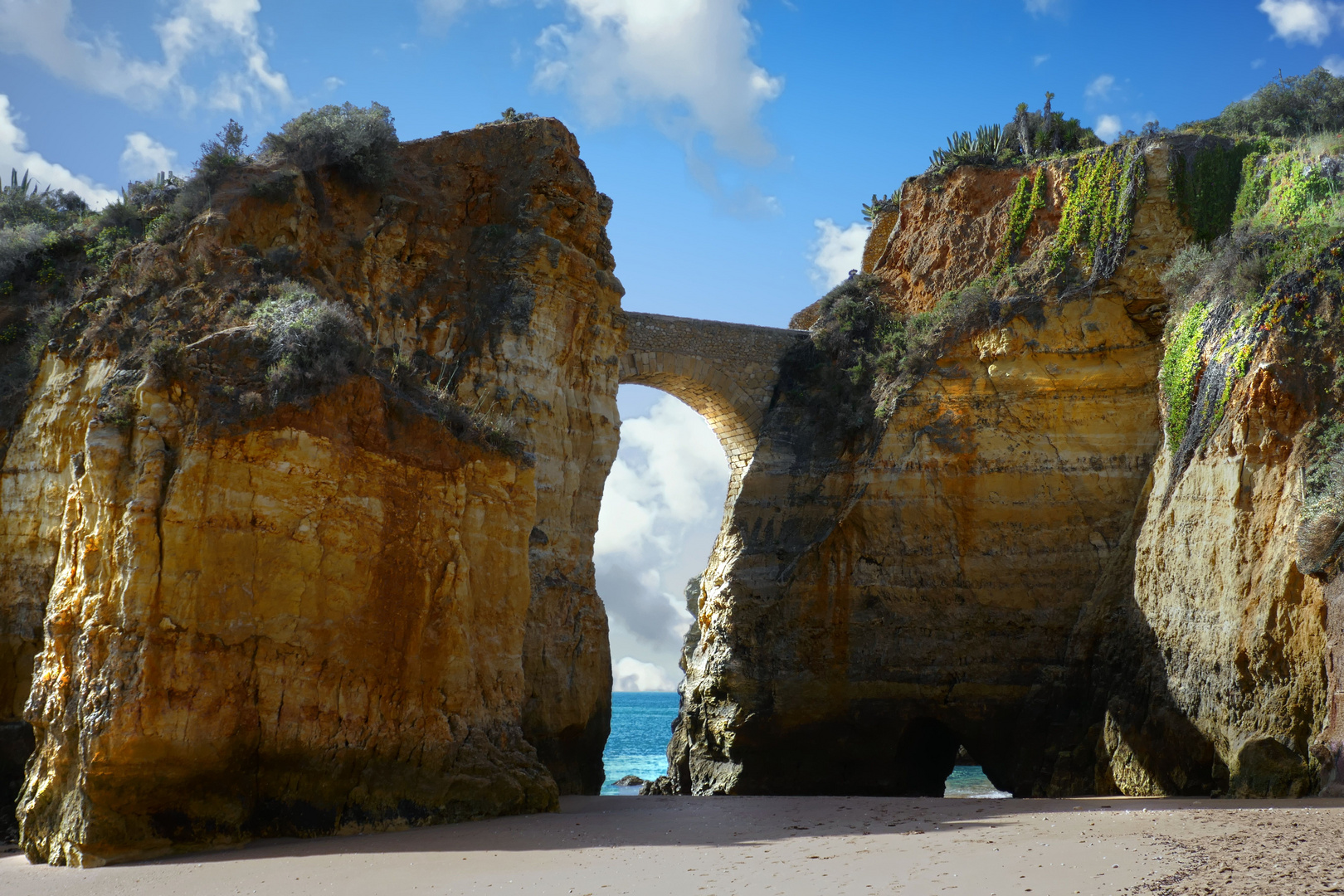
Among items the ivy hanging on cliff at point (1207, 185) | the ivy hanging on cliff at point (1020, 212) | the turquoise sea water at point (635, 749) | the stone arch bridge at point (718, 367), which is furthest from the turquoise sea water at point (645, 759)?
the ivy hanging on cliff at point (1207, 185)

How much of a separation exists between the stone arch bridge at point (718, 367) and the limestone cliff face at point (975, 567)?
727 mm

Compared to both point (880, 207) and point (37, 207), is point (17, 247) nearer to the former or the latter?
point (37, 207)

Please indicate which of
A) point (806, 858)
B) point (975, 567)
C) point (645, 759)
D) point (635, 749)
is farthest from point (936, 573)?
point (635, 749)

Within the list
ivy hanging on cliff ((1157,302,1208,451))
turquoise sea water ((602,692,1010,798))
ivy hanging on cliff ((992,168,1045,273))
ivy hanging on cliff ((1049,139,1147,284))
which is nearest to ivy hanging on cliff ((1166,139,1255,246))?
ivy hanging on cliff ((1049,139,1147,284))

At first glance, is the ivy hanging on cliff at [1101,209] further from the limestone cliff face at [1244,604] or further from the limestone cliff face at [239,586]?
the limestone cliff face at [239,586]

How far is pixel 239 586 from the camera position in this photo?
32.5 ft

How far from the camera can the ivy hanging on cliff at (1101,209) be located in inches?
724

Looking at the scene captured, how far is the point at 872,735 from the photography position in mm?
18719

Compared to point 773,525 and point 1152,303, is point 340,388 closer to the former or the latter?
point 773,525

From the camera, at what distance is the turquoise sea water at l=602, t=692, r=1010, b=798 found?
24.6 meters

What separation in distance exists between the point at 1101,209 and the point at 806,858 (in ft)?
47.3

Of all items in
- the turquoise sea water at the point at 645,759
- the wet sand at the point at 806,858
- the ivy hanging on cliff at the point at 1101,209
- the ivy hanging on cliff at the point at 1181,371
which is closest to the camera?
Result: the wet sand at the point at 806,858

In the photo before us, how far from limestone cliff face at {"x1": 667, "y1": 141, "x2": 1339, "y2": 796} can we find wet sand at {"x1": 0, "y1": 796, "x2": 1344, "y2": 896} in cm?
536

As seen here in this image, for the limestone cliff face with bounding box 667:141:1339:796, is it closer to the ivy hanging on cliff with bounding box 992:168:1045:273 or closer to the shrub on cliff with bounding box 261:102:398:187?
the ivy hanging on cliff with bounding box 992:168:1045:273
